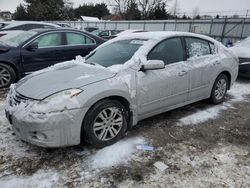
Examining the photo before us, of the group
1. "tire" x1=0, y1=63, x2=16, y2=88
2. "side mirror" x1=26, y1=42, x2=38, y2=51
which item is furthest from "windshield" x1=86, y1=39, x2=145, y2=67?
"tire" x1=0, y1=63, x2=16, y2=88

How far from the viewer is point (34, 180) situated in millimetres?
2660

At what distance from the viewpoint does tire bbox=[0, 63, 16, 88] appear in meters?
5.82

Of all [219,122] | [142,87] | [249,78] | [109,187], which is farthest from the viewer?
[249,78]

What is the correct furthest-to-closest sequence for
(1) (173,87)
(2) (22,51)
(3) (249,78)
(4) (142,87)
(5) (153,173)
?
1. (3) (249,78)
2. (2) (22,51)
3. (1) (173,87)
4. (4) (142,87)
5. (5) (153,173)

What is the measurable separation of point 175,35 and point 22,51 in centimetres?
378

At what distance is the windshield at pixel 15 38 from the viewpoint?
6154 millimetres

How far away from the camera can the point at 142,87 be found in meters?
3.50

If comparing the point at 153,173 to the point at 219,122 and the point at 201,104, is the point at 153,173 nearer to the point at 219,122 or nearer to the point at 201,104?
the point at 219,122

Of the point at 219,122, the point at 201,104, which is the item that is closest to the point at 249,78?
the point at 201,104

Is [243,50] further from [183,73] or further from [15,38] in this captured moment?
[15,38]

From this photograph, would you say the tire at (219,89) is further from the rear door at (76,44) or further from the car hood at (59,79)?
the rear door at (76,44)

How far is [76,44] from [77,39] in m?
0.17

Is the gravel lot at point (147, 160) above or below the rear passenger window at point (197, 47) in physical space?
below

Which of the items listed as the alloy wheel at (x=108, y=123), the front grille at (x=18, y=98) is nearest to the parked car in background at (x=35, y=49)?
the front grille at (x=18, y=98)
